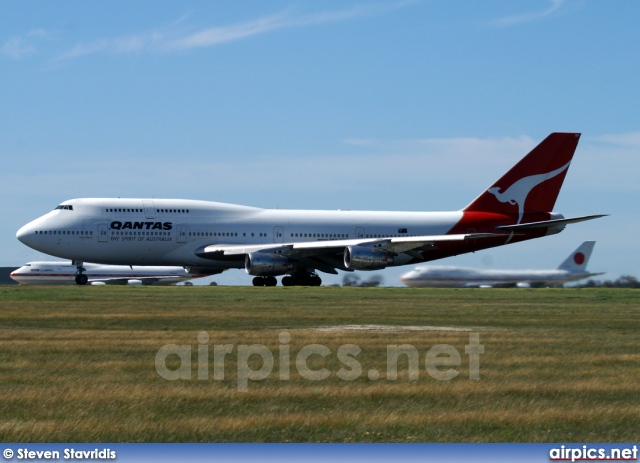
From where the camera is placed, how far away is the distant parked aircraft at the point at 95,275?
265ft

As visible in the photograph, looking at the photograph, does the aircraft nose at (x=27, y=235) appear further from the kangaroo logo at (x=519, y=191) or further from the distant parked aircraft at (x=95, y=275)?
the distant parked aircraft at (x=95, y=275)

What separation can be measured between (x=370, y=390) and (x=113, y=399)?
3088mm

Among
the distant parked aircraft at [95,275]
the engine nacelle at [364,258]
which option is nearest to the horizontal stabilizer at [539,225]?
the engine nacelle at [364,258]

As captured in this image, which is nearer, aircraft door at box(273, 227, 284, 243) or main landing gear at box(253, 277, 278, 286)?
main landing gear at box(253, 277, 278, 286)

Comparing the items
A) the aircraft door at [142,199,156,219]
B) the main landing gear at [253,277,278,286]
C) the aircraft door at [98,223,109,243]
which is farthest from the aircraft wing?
the aircraft door at [98,223,109,243]

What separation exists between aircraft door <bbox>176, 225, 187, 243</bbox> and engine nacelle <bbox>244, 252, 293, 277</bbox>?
3.44 metres

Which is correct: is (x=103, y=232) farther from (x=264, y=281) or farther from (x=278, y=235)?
(x=278, y=235)

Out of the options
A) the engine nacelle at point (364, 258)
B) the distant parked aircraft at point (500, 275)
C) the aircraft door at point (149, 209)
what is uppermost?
the aircraft door at point (149, 209)

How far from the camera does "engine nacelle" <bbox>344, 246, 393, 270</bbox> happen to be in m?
48.3

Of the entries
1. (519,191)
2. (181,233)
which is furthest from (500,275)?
(181,233)

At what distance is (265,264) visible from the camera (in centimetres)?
4803

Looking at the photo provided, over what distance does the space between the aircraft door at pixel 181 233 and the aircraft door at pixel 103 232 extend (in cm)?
339

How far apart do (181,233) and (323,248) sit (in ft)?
23.1

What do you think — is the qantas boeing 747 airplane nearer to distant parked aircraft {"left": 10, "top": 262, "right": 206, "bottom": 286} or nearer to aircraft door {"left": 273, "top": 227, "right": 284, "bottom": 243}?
aircraft door {"left": 273, "top": 227, "right": 284, "bottom": 243}
